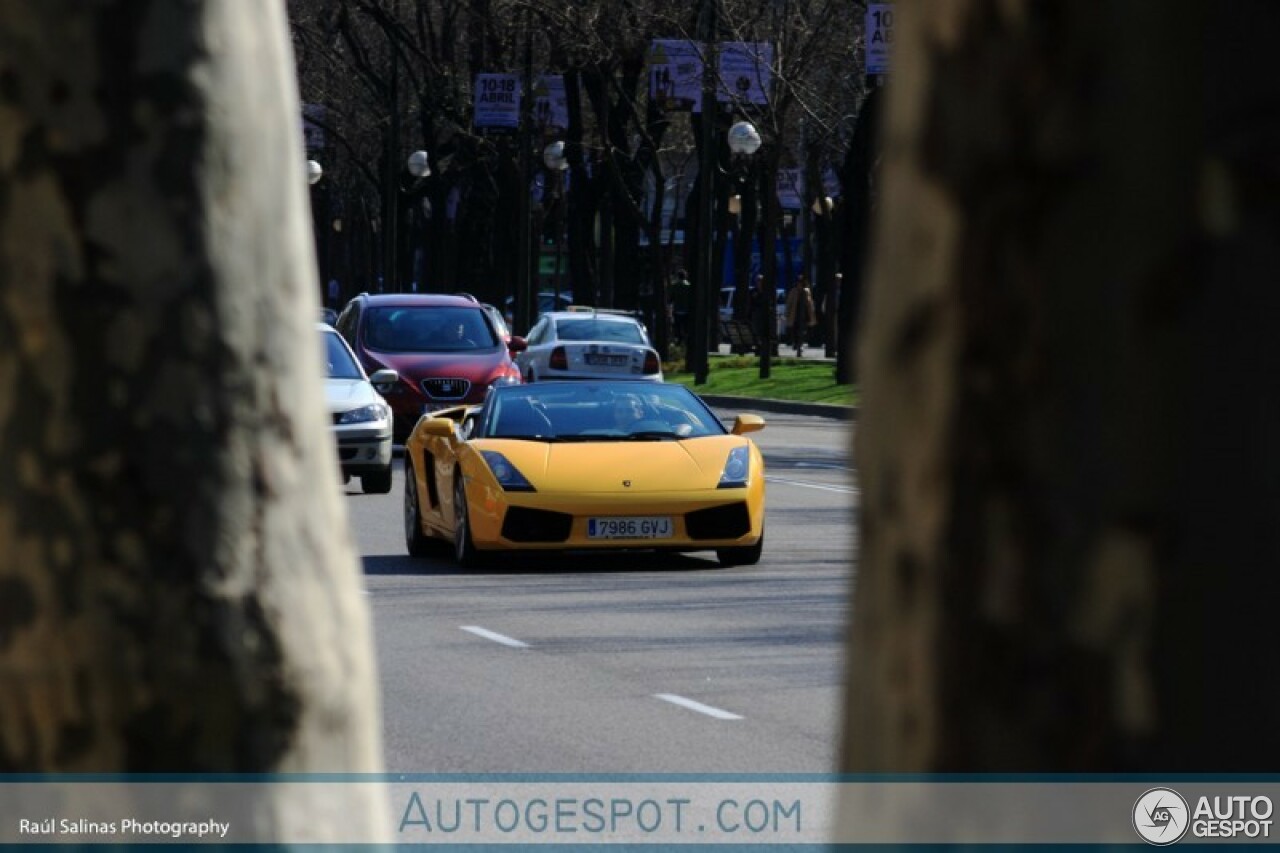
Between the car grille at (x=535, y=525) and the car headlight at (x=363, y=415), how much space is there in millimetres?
6830

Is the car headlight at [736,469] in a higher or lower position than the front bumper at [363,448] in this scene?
higher

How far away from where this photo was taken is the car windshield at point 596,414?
1727 cm

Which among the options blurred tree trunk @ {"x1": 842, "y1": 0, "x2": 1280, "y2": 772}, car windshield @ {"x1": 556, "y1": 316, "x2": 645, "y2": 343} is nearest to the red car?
car windshield @ {"x1": 556, "y1": 316, "x2": 645, "y2": 343}

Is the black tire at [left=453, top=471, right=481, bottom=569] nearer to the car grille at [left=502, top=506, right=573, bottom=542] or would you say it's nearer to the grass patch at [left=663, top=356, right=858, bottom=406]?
the car grille at [left=502, top=506, right=573, bottom=542]

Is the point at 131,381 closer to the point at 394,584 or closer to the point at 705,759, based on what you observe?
the point at 705,759

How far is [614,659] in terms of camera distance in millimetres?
12016

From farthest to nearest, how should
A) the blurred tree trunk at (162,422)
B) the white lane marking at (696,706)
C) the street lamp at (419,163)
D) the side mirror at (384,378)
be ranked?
the street lamp at (419,163), the side mirror at (384,378), the white lane marking at (696,706), the blurred tree trunk at (162,422)

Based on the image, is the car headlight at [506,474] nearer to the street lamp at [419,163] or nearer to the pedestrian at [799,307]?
the pedestrian at [799,307]

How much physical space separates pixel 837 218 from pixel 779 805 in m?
58.2

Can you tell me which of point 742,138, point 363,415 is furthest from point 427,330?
point 742,138

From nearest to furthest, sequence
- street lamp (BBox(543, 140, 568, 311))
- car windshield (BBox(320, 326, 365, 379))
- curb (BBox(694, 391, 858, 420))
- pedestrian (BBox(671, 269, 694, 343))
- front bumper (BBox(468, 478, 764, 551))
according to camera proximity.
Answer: front bumper (BBox(468, 478, 764, 551)) → car windshield (BBox(320, 326, 365, 379)) → curb (BBox(694, 391, 858, 420)) → pedestrian (BBox(671, 269, 694, 343)) → street lamp (BBox(543, 140, 568, 311))

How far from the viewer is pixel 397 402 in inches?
1150

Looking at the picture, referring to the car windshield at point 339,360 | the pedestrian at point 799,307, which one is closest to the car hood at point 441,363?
the car windshield at point 339,360

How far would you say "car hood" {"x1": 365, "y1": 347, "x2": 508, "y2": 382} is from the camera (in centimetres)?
2931
